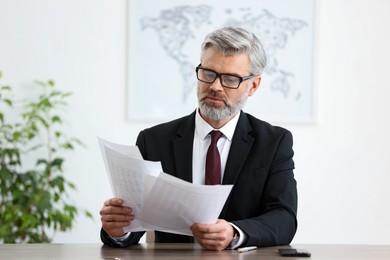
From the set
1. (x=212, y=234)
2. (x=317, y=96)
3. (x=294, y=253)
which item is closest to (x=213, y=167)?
(x=212, y=234)

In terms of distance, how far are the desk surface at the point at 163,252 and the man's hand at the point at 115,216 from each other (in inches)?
3.1

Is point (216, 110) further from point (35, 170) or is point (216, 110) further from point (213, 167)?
point (35, 170)

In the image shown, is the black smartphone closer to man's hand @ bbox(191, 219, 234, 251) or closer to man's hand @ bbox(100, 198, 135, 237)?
man's hand @ bbox(191, 219, 234, 251)

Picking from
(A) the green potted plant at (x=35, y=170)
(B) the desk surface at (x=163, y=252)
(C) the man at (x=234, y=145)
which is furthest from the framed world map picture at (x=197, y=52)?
(B) the desk surface at (x=163, y=252)

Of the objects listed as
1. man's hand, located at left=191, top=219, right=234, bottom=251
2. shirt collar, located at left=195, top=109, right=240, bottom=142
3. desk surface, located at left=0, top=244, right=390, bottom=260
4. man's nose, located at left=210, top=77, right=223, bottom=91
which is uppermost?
man's nose, located at left=210, top=77, right=223, bottom=91

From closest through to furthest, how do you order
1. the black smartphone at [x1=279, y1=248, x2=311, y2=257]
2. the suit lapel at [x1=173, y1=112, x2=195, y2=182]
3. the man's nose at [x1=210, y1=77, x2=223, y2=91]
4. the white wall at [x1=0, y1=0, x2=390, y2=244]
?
the black smartphone at [x1=279, y1=248, x2=311, y2=257]
the man's nose at [x1=210, y1=77, x2=223, y2=91]
the suit lapel at [x1=173, y1=112, x2=195, y2=182]
the white wall at [x1=0, y1=0, x2=390, y2=244]

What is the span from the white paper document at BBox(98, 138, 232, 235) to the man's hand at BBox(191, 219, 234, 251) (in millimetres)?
20

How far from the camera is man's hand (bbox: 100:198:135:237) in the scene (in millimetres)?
2350

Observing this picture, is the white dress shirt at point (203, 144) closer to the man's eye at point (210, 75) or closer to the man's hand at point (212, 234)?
the man's eye at point (210, 75)

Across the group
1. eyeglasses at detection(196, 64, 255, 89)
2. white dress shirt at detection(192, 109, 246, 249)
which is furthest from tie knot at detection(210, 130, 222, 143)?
eyeglasses at detection(196, 64, 255, 89)

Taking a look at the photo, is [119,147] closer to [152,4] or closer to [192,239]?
[192,239]

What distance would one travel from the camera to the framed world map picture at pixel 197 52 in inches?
196

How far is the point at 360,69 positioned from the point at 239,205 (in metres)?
2.70

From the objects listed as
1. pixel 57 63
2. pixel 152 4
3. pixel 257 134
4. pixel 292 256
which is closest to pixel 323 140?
pixel 152 4
